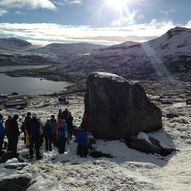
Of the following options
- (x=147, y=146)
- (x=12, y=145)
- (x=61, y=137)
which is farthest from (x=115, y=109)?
(x=12, y=145)

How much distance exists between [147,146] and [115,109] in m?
3.41

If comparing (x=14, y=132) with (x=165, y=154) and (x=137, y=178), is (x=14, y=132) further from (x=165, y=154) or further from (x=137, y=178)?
(x=165, y=154)

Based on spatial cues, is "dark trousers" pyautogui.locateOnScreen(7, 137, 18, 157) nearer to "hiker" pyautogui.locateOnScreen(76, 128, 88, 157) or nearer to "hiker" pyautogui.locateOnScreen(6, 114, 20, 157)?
"hiker" pyautogui.locateOnScreen(6, 114, 20, 157)

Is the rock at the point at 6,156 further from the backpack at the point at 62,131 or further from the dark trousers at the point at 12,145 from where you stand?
the backpack at the point at 62,131

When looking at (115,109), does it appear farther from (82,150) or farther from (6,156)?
(6,156)

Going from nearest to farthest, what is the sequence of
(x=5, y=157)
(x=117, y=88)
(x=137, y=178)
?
1. (x=137, y=178)
2. (x=5, y=157)
3. (x=117, y=88)

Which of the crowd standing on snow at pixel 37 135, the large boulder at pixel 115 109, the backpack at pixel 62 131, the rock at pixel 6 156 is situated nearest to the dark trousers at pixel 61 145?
the crowd standing on snow at pixel 37 135

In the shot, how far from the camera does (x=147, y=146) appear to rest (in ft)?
72.8

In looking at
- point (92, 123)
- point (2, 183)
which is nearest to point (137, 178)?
point (2, 183)

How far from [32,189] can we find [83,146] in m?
5.80

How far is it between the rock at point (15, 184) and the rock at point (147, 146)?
29.7 feet

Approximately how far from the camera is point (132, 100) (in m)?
24.7

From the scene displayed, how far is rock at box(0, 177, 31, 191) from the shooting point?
14.7m

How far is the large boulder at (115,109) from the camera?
78.4 feet
